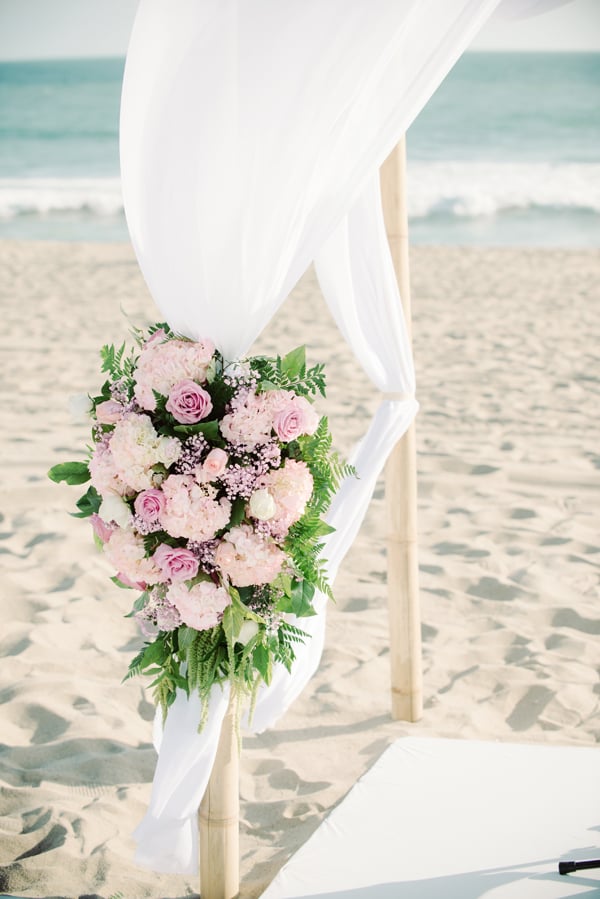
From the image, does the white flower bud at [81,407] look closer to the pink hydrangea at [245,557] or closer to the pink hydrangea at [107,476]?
the pink hydrangea at [107,476]

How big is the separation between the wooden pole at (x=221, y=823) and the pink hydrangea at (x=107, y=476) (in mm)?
563

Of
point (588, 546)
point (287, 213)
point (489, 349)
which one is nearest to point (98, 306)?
point (489, 349)

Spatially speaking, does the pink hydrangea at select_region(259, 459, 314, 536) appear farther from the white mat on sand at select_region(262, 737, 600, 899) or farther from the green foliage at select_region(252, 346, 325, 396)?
the white mat on sand at select_region(262, 737, 600, 899)

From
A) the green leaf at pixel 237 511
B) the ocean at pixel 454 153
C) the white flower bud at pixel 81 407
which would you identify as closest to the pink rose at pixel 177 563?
the green leaf at pixel 237 511

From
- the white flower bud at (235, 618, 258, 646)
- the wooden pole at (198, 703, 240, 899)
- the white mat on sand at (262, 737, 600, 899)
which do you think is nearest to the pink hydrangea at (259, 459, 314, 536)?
the white flower bud at (235, 618, 258, 646)

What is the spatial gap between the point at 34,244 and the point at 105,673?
454 inches

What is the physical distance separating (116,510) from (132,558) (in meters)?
0.10

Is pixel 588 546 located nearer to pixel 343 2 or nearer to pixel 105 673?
pixel 105 673

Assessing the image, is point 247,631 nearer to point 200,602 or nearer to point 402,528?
point 200,602

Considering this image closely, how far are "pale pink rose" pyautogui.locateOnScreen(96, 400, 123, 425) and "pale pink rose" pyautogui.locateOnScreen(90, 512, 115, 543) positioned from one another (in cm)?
21

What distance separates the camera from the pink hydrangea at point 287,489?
7.05 ft

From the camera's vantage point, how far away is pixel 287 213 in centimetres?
227

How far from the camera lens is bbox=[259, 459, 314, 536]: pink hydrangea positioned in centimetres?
215

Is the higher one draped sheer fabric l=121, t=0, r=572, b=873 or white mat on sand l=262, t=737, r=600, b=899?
draped sheer fabric l=121, t=0, r=572, b=873
